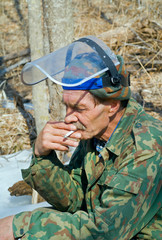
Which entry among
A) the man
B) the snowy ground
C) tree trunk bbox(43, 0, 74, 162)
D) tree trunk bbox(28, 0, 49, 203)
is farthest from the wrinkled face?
tree trunk bbox(28, 0, 49, 203)

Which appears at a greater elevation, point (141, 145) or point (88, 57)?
point (88, 57)

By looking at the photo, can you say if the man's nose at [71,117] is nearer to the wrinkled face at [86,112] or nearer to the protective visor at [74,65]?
the wrinkled face at [86,112]

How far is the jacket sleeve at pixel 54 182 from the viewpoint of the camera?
216cm

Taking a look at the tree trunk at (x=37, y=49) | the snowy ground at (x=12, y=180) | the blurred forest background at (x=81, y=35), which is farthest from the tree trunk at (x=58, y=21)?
the snowy ground at (x=12, y=180)

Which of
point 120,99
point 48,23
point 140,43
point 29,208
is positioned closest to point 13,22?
point 140,43

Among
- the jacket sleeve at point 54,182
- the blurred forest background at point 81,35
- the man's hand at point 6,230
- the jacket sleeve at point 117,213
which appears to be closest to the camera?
the jacket sleeve at point 117,213

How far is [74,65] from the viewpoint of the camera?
1.86 meters

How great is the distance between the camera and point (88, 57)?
1864 millimetres

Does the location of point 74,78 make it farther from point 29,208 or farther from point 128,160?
point 29,208

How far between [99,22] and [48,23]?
262 inches

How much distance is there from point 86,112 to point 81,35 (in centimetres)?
652

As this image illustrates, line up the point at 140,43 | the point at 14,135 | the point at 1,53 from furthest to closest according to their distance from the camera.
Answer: the point at 1,53, the point at 140,43, the point at 14,135

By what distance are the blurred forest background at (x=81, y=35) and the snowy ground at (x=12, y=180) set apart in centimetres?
37

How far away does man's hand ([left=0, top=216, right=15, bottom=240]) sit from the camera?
1.75 m
